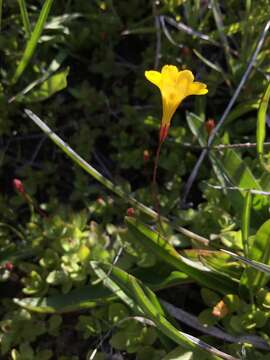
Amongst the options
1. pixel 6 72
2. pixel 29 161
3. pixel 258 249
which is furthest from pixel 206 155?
pixel 6 72

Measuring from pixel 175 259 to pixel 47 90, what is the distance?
884 millimetres

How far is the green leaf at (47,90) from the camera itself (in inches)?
83.4

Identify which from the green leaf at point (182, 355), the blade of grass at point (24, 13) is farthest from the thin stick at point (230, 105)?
the blade of grass at point (24, 13)

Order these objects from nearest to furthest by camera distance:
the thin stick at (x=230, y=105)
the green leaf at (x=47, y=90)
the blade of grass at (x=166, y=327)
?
1. the blade of grass at (x=166, y=327)
2. the thin stick at (x=230, y=105)
3. the green leaf at (x=47, y=90)

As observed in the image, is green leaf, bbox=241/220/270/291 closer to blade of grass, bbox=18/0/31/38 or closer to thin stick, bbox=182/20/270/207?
thin stick, bbox=182/20/270/207

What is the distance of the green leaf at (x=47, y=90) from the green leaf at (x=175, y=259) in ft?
2.43

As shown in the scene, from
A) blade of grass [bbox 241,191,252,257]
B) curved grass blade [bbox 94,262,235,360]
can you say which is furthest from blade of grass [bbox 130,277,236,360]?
blade of grass [bbox 241,191,252,257]

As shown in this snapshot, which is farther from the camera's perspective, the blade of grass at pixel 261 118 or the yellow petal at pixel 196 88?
the blade of grass at pixel 261 118

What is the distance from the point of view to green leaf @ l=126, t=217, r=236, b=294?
63.7 inches

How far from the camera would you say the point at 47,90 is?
2.14m

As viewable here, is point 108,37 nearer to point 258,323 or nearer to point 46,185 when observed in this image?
point 46,185

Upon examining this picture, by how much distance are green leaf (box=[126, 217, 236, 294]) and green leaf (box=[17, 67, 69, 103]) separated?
740 mm

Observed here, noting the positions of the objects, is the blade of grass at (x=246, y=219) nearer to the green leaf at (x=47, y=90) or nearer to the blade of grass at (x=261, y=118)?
the blade of grass at (x=261, y=118)

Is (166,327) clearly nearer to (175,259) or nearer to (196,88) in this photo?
(175,259)
